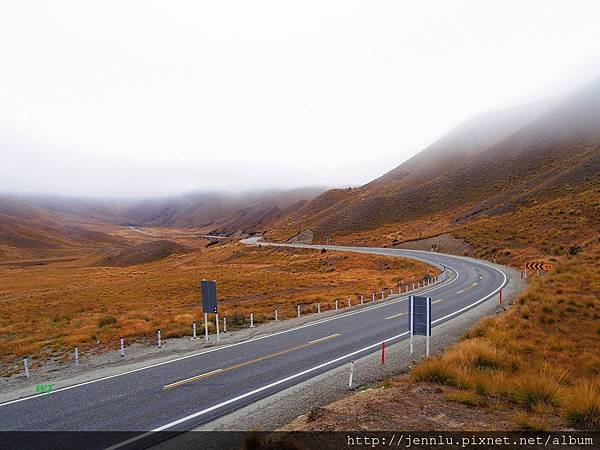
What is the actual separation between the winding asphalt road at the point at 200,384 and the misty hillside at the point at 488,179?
71.6 m

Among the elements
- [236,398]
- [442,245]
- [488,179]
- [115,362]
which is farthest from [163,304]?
[488,179]

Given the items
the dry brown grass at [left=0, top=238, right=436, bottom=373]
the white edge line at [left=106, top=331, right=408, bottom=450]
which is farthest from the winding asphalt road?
the dry brown grass at [left=0, top=238, right=436, bottom=373]

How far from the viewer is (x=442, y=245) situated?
6875cm

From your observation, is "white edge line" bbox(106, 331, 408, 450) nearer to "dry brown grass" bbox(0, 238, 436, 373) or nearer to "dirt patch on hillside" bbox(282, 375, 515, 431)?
"dirt patch on hillside" bbox(282, 375, 515, 431)

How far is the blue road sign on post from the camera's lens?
13.0m

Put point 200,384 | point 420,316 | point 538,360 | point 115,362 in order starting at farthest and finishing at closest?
point 115,362
point 420,316
point 200,384
point 538,360

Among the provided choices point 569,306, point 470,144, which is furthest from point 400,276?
point 470,144

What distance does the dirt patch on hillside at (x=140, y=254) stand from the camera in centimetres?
11244

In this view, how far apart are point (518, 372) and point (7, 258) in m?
167

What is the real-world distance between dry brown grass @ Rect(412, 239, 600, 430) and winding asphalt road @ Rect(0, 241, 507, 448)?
4181 mm

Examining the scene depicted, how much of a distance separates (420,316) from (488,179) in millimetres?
108674

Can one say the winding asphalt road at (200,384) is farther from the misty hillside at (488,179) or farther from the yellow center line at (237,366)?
the misty hillside at (488,179)

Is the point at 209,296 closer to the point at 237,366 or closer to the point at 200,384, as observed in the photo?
the point at 237,366

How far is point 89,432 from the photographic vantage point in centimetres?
910
